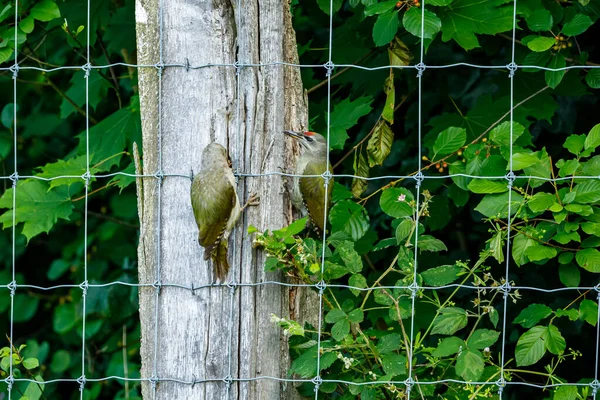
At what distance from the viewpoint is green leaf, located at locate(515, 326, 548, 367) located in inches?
128

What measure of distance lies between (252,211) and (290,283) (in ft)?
1.13

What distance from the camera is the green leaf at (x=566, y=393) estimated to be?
127 inches

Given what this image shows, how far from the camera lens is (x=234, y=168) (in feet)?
10.3

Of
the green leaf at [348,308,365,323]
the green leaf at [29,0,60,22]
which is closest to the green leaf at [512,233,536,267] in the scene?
the green leaf at [348,308,365,323]

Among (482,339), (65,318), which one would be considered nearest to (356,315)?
(482,339)

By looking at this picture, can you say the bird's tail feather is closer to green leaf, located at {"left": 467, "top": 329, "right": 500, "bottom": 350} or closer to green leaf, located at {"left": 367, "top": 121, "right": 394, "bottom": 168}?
green leaf, located at {"left": 467, "top": 329, "right": 500, "bottom": 350}

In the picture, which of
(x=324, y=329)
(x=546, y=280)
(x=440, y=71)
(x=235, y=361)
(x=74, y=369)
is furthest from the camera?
(x=74, y=369)

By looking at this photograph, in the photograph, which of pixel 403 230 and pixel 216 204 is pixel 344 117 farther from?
pixel 216 204

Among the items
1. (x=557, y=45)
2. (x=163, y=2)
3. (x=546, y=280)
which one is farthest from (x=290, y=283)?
(x=546, y=280)

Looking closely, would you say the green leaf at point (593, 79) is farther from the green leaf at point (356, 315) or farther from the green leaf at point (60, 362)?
the green leaf at point (60, 362)

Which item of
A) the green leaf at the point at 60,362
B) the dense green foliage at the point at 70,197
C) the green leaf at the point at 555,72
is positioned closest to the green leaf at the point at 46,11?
the dense green foliage at the point at 70,197

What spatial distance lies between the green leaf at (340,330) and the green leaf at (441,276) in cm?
38

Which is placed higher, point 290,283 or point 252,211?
point 252,211

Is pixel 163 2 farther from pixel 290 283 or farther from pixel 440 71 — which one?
pixel 440 71
